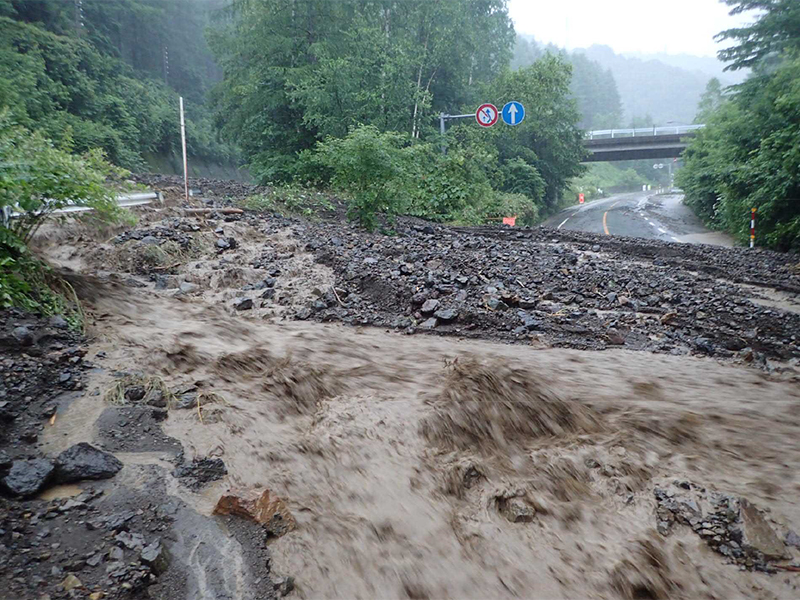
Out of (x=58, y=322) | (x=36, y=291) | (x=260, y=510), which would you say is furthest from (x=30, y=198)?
(x=260, y=510)

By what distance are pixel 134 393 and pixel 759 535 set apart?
4.13 meters

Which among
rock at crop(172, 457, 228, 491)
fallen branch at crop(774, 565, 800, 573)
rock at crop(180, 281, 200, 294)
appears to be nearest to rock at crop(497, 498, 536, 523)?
fallen branch at crop(774, 565, 800, 573)

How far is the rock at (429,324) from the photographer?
6.19 meters

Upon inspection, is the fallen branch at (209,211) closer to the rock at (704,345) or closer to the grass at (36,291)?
the grass at (36,291)

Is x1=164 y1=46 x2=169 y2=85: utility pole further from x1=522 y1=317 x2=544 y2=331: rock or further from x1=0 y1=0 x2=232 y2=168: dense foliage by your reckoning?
x1=522 y1=317 x2=544 y2=331: rock

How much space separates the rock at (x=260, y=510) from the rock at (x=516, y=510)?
1289 millimetres

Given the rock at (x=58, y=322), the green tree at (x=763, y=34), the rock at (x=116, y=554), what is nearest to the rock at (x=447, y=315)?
the rock at (x=58, y=322)

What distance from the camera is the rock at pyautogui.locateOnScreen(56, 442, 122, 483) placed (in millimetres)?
2848

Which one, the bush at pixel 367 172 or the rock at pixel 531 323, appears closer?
the rock at pixel 531 323

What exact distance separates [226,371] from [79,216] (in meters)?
2.74

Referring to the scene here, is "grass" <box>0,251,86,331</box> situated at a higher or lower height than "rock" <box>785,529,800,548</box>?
higher

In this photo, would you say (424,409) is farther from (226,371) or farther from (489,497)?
(226,371)

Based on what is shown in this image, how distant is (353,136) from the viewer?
39.8 ft

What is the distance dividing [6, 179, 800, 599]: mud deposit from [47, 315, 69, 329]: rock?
22 centimetres
